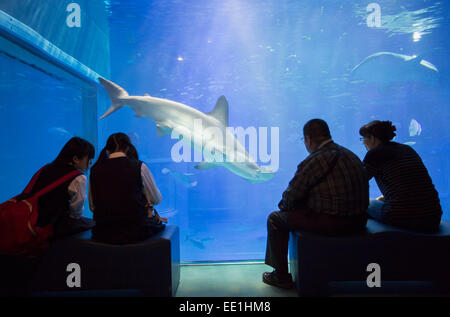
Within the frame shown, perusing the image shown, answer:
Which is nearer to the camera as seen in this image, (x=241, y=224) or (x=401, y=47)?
(x=401, y=47)

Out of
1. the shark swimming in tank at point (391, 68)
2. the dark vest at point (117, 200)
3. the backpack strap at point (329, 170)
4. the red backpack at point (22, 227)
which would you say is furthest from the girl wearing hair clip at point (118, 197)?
the shark swimming in tank at point (391, 68)

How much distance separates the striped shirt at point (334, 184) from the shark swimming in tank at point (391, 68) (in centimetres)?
878

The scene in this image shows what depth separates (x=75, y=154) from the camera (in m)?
2.36

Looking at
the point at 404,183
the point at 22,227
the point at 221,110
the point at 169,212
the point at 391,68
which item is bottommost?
the point at 169,212

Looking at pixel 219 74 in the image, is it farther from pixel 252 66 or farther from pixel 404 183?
pixel 404 183

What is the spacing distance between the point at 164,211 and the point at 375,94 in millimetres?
15965

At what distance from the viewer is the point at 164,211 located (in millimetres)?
7379

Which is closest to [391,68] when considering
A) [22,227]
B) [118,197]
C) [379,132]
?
[379,132]

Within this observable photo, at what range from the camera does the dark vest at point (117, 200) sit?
6.91 feet

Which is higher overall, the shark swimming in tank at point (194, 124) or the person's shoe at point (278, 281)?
the shark swimming in tank at point (194, 124)

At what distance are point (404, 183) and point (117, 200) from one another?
2622mm

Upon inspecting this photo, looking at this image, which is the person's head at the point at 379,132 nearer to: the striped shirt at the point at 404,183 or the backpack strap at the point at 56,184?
the striped shirt at the point at 404,183

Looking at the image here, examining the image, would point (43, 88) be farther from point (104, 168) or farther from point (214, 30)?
point (214, 30)
